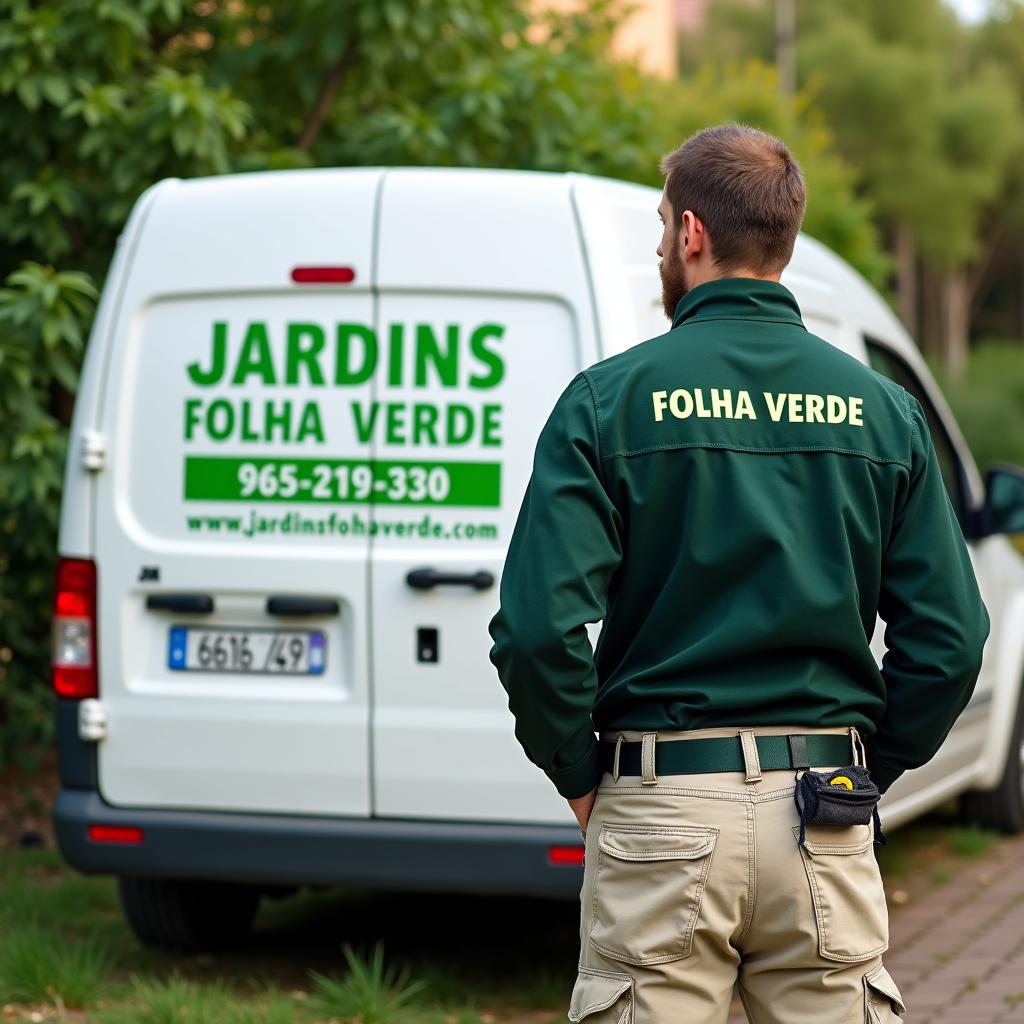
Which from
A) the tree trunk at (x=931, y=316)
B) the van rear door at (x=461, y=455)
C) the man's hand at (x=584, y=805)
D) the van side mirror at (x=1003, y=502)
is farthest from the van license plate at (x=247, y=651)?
the tree trunk at (x=931, y=316)

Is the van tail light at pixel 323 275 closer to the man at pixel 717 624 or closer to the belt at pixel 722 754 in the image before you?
the man at pixel 717 624

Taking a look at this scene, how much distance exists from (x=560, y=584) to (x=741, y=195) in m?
0.64

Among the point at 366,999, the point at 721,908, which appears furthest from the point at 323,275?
the point at 721,908

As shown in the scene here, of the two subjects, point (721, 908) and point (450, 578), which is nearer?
point (721, 908)

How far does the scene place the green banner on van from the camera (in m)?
4.77

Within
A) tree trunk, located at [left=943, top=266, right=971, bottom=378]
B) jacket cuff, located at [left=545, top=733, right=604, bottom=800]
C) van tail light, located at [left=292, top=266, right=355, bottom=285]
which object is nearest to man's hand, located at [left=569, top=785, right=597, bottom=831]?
jacket cuff, located at [left=545, top=733, right=604, bottom=800]

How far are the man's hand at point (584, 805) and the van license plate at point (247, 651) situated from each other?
86.0 inches

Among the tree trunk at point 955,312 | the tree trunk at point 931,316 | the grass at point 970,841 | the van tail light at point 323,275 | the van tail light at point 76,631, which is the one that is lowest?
the tree trunk at point 931,316

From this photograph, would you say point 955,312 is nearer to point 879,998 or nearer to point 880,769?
point 880,769

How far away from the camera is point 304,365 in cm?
488

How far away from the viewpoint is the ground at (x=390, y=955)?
4.76 m

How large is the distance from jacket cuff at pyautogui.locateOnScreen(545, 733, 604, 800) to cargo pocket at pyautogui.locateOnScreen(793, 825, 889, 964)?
0.31 metres

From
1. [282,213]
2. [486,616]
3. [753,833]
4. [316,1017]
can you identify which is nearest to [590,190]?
[282,213]

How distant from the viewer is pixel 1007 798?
7207mm
